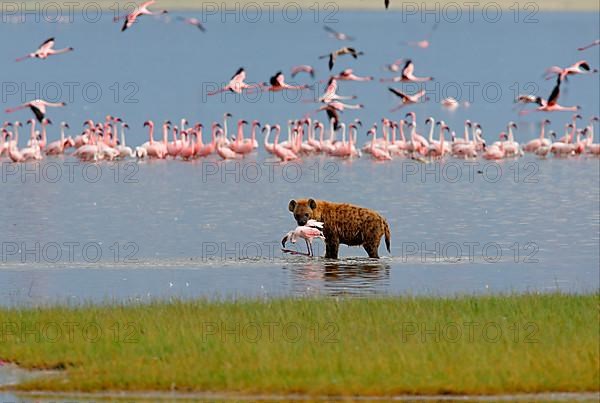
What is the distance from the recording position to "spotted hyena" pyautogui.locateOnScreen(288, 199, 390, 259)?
25.2 metres

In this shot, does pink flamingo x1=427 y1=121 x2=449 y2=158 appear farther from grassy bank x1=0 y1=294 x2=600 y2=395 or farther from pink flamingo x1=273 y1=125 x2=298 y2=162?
grassy bank x1=0 y1=294 x2=600 y2=395

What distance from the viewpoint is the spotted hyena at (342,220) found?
2522 cm

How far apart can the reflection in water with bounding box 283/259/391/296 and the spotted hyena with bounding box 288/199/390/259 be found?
47 cm

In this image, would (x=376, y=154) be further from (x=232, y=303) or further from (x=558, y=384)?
(x=558, y=384)

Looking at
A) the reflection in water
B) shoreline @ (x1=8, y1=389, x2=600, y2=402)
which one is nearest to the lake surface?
the reflection in water

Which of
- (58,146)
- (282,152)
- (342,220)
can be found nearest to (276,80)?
(342,220)

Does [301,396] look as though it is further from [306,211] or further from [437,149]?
Answer: [437,149]

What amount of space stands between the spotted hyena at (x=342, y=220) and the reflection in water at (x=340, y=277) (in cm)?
47

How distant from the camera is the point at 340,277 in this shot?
24.4 meters

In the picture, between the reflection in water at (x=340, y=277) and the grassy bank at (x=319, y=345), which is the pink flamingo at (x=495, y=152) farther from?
the grassy bank at (x=319, y=345)

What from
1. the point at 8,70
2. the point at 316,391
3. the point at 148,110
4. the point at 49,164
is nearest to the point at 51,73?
the point at 8,70

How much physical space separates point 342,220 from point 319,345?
964cm

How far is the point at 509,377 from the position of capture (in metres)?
14.4

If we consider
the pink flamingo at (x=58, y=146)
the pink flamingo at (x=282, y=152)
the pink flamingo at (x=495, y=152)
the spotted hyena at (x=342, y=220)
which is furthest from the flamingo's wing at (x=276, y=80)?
the pink flamingo at (x=58, y=146)
